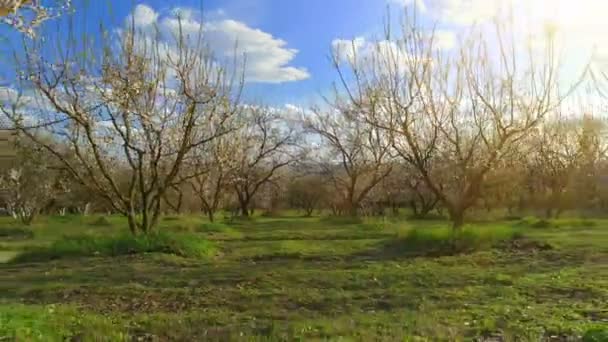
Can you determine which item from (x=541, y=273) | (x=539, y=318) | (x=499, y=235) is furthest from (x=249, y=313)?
(x=499, y=235)

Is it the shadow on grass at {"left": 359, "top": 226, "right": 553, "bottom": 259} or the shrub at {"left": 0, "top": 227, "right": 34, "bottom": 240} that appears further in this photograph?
the shrub at {"left": 0, "top": 227, "right": 34, "bottom": 240}

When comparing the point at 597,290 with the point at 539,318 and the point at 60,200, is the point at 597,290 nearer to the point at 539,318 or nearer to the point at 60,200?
the point at 539,318

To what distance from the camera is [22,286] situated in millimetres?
10984

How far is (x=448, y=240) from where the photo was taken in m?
16.2

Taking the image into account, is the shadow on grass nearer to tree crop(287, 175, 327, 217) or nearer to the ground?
the ground

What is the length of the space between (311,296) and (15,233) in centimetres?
2313

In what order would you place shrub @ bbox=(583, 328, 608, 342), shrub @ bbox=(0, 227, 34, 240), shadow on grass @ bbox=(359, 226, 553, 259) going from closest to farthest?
1. shrub @ bbox=(583, 328, 608, 342)
2. shadow on grass @ bbox=(359, 226, 553, 259)
3. shrub @ bbox=(0, 227, 34, 240)

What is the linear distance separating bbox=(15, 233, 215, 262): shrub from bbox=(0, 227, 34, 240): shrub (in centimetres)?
1115

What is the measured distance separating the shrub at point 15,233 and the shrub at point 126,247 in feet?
36.6

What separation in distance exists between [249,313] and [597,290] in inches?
229

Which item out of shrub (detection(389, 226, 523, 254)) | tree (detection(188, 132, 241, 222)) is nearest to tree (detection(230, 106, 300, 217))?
tree (detection(188, 132, 241, 222))

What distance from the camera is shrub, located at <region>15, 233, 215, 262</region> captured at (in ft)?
50.2

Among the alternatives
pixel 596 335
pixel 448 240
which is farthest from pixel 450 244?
pixel 596 335

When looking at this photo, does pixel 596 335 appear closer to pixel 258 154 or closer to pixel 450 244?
pixel 450 244
